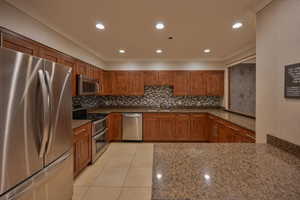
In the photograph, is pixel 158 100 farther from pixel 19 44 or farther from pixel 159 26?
pixel 19 44

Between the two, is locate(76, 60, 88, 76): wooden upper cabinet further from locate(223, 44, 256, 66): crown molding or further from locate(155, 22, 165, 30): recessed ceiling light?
locate(223, 44, 256, 66): crown molding

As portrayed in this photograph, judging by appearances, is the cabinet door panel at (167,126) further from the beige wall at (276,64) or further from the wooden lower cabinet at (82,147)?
the beige wall at (276,64)

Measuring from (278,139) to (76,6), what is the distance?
8.54 feet

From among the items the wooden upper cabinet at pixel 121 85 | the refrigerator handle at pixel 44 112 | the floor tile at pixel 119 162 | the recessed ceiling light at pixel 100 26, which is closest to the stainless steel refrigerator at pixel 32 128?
the refrigerator handle at pixel 44 112

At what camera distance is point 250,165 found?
1.07 meters

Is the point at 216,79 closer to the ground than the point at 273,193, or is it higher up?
higher up

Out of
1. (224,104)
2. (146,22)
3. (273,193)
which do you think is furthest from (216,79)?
(273,193)

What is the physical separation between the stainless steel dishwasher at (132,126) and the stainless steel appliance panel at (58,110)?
2518 millimetres

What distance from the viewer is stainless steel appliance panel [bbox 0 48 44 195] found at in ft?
3.43

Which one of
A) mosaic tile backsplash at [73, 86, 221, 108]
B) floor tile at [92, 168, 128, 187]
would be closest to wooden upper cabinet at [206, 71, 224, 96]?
mosaic tile backsplash at [73, 86, 221, 108]

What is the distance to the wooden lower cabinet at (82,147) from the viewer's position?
95.8 inches

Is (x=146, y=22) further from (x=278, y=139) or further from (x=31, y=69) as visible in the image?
(x=278, y=139)

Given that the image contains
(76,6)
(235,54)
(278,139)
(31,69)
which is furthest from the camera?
(235,54)

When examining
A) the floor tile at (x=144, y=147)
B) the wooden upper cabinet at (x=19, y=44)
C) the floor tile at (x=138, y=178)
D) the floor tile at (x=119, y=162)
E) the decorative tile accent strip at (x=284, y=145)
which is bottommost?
the floor tile at (x=138, y=178)
